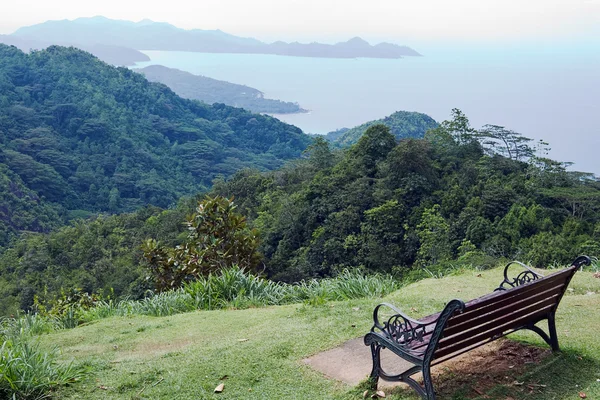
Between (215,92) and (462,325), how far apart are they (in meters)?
144

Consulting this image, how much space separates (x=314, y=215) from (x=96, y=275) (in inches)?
428

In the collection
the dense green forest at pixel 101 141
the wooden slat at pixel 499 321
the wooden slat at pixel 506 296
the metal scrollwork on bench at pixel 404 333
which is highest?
the wooden slat at pixel 506 296

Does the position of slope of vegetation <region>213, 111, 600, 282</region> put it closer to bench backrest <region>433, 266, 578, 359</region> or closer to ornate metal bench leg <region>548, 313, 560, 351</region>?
ornate metal bench leg <region>548, 313, 560, 351</region>

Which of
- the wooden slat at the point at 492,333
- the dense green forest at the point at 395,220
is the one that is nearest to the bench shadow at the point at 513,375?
the wooden slat at the point at 492,333

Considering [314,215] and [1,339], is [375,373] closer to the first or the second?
[1,339]

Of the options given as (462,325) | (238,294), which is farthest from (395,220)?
(462,325)

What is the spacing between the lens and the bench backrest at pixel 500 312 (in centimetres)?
283

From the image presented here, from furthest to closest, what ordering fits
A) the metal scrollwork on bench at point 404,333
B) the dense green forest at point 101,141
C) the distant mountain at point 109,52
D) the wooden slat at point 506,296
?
the distant mountain at point 109,52, the dense green forest at point 101,141, the metal scrollwork on bench at point 404,333, the wooden slat at point 506,296

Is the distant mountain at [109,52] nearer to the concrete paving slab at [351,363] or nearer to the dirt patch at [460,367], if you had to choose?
the concrete paving slab at [351,363]

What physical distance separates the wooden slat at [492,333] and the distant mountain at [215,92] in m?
129

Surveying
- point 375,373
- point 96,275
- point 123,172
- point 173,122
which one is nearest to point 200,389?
point 375,373

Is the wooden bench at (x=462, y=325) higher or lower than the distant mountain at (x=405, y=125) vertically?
higher

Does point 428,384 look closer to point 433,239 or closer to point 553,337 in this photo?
point 553,337

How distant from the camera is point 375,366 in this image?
322cm
